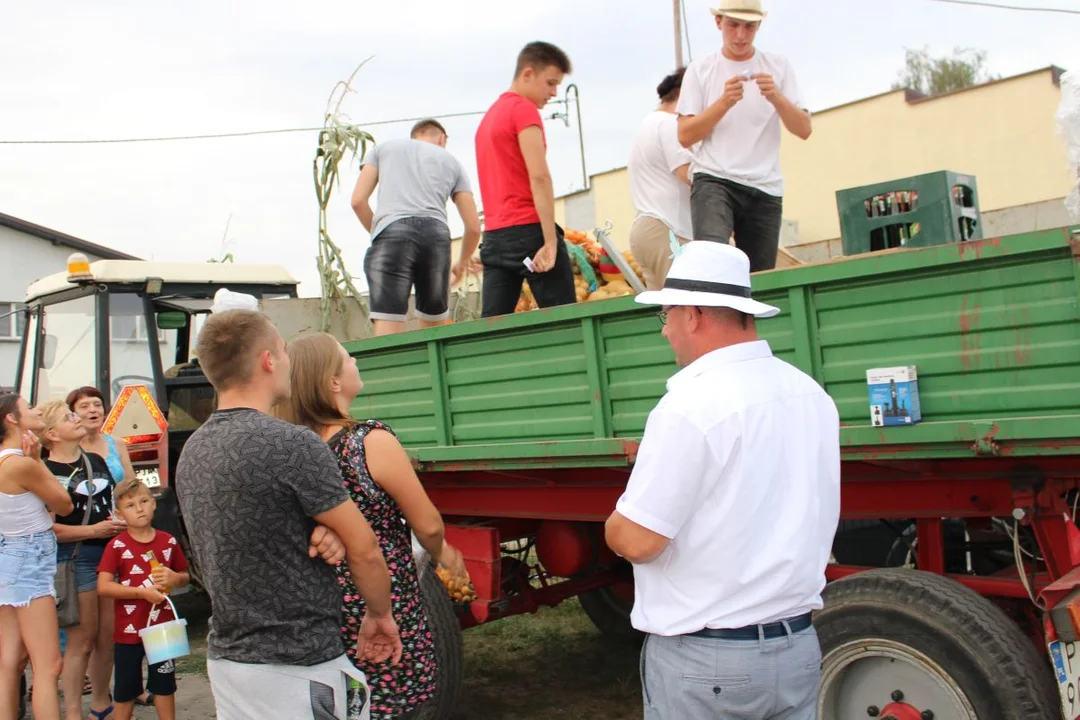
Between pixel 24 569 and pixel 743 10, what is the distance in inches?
157

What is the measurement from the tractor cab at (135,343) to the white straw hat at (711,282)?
5167mm

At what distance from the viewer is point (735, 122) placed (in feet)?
13.7

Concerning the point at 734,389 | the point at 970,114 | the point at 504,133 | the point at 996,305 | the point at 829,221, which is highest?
the point at 970,114

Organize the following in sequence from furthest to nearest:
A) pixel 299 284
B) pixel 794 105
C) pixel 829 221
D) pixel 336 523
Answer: pixel 829 221
pixel 299 284
pixel 794 105
pixel 336 523

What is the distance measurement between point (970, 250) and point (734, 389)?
Result: 3.63 feet

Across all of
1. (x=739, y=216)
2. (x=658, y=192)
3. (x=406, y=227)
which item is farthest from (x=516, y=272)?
(x=739, y=216)

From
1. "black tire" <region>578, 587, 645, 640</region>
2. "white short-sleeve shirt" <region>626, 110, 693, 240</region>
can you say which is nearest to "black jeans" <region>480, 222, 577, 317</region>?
"white short-sleeve shirt" <region>626, 110, 693, 240</region>

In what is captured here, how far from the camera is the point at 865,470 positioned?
3.36m

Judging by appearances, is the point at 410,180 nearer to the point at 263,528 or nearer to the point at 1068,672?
the point at 263,528

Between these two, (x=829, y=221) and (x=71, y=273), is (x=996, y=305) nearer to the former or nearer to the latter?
(x=71, y=273)

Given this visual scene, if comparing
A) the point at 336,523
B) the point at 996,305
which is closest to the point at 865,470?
the point at 996,305

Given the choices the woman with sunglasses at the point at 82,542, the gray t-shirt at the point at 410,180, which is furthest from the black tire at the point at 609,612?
the woman with sunglasses at the point at 82,542

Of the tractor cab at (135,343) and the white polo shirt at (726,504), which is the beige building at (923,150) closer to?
the tractor cab at (135,343)

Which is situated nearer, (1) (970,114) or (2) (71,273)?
(2) (71,273)
